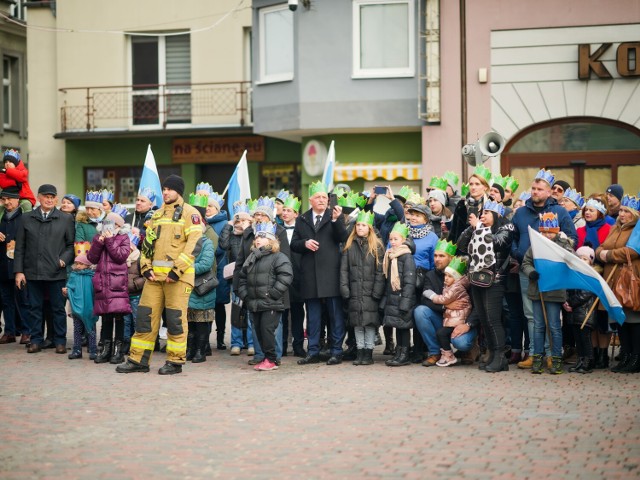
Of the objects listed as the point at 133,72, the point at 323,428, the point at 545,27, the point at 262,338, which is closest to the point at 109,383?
the point at 262,338

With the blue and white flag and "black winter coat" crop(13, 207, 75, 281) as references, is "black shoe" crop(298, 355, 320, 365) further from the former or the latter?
"black winter coat" crop(13, 207, 75, 281)

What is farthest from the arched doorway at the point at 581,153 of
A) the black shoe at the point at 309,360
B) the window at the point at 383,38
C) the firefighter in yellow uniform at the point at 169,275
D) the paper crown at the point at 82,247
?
the firefighter in yellow uniform at the point at 169,275

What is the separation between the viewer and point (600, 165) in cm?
2580

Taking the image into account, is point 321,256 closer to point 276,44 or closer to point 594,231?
point 594,231

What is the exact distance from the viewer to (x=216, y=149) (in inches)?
1276

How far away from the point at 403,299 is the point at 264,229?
71.6 inches

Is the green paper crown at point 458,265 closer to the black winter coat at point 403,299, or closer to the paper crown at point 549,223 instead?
the black winter coat at point 403,299

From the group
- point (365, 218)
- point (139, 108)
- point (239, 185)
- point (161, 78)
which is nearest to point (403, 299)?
point (365, 218)

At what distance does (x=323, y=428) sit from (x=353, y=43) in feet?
60.3

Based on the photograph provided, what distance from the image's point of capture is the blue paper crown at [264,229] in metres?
13.9

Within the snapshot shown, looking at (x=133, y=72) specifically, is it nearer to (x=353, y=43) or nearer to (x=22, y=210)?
(x=353, y=43)

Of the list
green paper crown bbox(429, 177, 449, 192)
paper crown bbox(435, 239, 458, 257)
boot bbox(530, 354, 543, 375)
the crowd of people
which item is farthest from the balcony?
boot bbox(530, 354, 543, 375)

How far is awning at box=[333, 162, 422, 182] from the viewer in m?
27.2

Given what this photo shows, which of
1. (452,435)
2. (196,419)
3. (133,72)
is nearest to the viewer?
(452,435)
